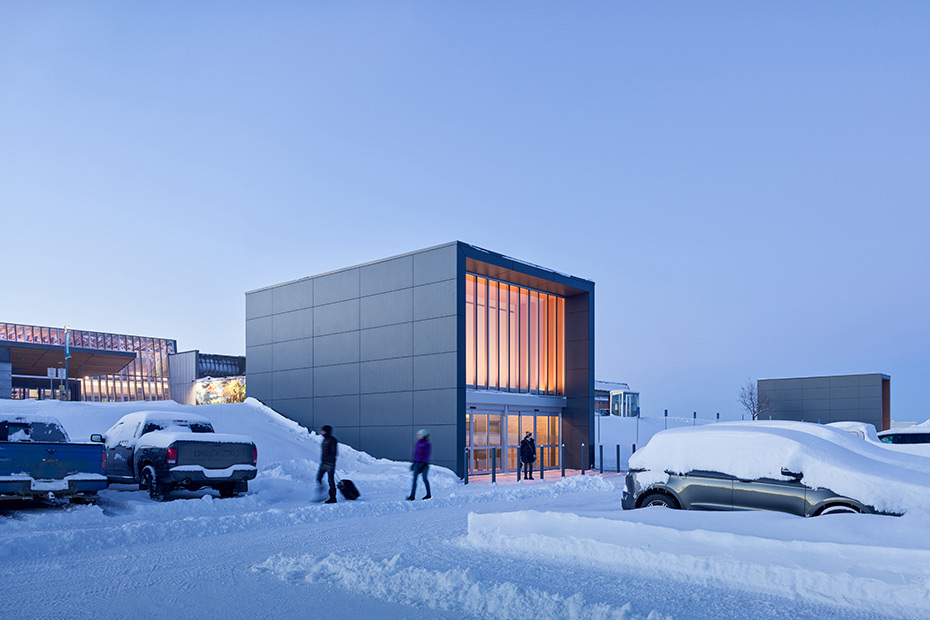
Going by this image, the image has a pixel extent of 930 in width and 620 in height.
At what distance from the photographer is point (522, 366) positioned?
84.1 feet

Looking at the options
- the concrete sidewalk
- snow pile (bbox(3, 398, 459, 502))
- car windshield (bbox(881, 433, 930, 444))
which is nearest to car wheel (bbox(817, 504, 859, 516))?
snow pile (bbox(3, 398, 459, 502))

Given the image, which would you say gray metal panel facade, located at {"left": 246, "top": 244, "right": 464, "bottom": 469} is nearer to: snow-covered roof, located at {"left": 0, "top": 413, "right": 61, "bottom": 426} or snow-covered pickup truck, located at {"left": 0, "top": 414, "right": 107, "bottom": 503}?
snow-covered pickup truck, located at {"left": 0, "top": 414, "right": 107, "bottom": 503}

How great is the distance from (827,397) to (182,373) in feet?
182

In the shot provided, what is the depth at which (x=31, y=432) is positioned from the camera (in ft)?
41.2

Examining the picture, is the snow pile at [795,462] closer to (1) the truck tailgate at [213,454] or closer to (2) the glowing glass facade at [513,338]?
(1) the truck tailgate at [213,454]

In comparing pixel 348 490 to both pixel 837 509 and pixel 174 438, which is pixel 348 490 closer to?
pixel 174 438

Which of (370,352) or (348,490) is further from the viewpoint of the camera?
(370,352)

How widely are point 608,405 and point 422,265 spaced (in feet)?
161

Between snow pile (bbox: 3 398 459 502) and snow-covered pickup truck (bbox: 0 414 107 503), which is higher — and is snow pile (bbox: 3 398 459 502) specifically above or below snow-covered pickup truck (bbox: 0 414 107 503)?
below

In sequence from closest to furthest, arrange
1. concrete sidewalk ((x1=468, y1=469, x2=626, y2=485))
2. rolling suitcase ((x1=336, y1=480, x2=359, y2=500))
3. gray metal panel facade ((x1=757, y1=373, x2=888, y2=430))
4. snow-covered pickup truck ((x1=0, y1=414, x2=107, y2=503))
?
snow-covered pickup truck ((x1=0, y1=414, x2=107, y2=503)) → rolling suitcase ((x1=336, y1=480, x2=359, y2=500)) → concrete sidewalk ((x1=468, y1=469, x2=626, y2=485)) → gray metal panel facade ((x1=757, y1=373, x2=888, y2=430))

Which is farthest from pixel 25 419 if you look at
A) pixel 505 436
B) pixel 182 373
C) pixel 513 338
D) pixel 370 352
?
pixel 182 373

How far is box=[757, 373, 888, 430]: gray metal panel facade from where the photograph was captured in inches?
2232

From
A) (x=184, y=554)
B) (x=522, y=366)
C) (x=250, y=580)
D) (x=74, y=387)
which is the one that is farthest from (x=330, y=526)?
(x=74, y=387)

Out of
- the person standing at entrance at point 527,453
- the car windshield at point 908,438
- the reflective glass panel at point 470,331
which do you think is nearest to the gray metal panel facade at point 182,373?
the reflective glass panel at point 470,331
